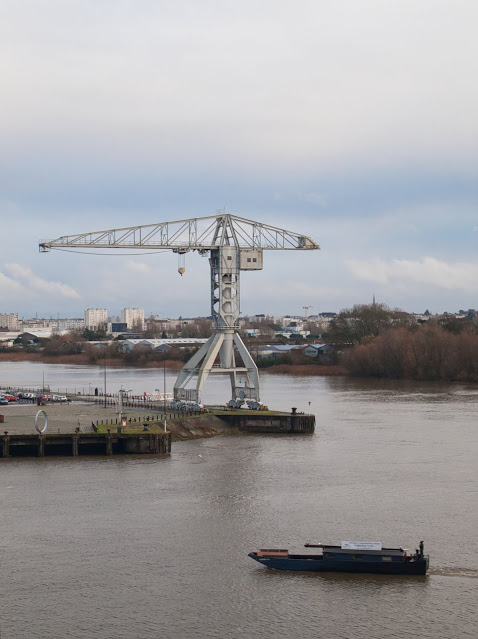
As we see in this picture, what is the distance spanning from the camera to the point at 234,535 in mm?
24609

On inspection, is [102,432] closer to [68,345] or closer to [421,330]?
[421,330]

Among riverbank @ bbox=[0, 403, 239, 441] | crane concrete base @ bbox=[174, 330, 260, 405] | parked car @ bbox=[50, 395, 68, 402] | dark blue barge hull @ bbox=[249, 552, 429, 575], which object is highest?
crane concrete base @ bbox=[174, 330, 260, 405]

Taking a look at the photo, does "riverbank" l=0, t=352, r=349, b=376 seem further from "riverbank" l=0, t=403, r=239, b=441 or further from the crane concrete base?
"riverbank" l=0, t=403, r=239, b=441

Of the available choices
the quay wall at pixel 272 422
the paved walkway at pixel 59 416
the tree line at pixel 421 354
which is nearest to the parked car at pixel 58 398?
the paved walkway at pixel 59 416

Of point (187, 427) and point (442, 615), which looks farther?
point (187, 427)

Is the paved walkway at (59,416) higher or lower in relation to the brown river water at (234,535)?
higher

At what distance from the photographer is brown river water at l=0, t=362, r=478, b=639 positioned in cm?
1906

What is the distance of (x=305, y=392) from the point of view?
67.1 meters

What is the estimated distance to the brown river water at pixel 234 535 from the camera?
19.1 meters

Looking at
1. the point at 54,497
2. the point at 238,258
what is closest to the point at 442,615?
the point at 54,497

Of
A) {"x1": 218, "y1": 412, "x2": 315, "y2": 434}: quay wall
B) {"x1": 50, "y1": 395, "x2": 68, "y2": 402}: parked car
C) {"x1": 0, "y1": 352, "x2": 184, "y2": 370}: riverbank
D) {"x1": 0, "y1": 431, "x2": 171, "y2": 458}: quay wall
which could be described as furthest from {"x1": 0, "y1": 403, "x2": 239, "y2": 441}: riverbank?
{"x1": 0, "y1": 352, "x2": 184, "y2": 370}: riverbank

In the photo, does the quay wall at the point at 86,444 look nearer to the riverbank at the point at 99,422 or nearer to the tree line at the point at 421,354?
the riverbank at the point at 99,422

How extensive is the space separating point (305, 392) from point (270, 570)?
149ft

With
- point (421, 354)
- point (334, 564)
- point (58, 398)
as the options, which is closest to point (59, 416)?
point (58, 398)
